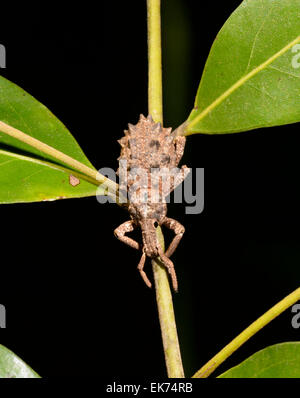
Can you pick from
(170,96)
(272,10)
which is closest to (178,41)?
(170,96)

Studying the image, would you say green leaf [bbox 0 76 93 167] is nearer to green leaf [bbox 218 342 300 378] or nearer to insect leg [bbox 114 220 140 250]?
insect leg [bbox 114 220 140 250]

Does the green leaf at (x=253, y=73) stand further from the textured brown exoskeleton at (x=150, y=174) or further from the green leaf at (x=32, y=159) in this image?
the green leaf at (x=32, y=159)

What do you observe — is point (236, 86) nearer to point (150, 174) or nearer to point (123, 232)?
point (150, 174)

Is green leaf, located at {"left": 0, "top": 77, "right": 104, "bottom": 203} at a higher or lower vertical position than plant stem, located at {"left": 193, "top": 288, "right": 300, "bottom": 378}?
higher

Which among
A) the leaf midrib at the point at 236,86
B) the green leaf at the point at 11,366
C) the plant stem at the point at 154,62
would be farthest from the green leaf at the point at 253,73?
the green leaf at the point at 11,366

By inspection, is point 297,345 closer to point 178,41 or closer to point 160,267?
point 160,267

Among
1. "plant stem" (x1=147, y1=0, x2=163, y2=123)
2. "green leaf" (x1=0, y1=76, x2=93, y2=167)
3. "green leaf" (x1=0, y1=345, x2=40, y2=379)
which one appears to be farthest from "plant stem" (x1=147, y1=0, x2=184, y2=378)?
"green leaf" (x1=0, y1=345, x2=40, y2=379)

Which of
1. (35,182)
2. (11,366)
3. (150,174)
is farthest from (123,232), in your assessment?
(11,366)
